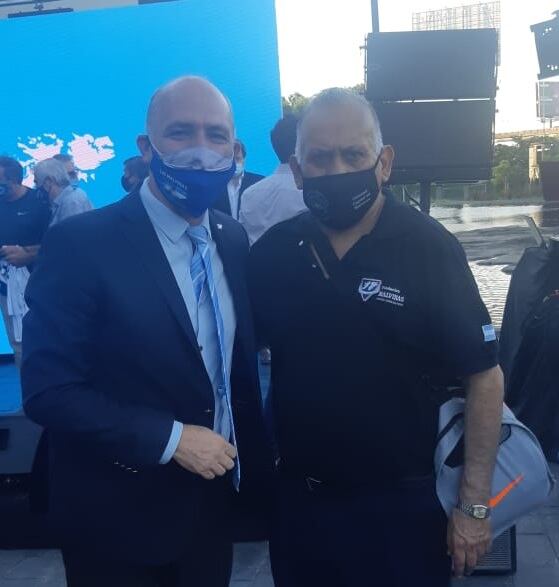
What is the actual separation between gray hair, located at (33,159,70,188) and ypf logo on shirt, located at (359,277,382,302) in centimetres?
423

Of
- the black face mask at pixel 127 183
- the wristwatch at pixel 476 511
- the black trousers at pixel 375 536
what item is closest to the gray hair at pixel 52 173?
the black face mask at pixel 127 183

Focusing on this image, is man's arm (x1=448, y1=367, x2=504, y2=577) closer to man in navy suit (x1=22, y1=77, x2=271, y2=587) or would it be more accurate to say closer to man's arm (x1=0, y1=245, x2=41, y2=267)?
man in navy suit (x1=22, y1=77, x2=271, y2=587)

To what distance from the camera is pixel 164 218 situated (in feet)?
5.63

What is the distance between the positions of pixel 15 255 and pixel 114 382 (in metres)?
3.99

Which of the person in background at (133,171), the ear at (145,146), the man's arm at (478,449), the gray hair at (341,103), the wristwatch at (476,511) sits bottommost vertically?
the wristwatch at (476,511)

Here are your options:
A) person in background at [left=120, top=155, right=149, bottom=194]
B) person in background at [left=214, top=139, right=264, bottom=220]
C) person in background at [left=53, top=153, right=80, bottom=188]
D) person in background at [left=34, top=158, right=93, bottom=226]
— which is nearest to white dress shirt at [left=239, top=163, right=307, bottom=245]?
person in background at [left=214, top=139, right=264, bottom=220]

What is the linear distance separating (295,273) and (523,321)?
98.8 inches

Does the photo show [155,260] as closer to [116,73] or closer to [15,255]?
[15,255]

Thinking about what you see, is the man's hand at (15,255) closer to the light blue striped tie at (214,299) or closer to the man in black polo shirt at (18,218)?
the man in black polo shirt at (18,218)

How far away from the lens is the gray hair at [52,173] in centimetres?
542

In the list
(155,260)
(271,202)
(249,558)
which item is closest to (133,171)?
(271,202)

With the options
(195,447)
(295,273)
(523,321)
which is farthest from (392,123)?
(195,447)

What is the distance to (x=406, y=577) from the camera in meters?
1.76

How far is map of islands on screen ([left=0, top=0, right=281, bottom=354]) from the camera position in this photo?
5.71 metres
